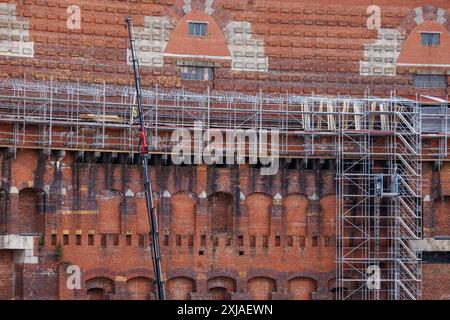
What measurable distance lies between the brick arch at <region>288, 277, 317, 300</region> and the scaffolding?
1.46 m

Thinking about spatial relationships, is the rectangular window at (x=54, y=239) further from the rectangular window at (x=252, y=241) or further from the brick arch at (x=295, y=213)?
the brick arch at (x=295, y=213)

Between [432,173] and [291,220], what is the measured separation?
7156 millimetres

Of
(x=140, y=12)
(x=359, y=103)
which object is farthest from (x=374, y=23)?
(x=140, y=12)

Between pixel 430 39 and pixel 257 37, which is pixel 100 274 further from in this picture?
pixel 430 39

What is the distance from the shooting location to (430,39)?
84188 millimetres

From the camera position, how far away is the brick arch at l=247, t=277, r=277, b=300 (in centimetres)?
7488

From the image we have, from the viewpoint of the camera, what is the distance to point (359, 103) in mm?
77750

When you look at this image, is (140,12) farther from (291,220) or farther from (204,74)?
(291,220)

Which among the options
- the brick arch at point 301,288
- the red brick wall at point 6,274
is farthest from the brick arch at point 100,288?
the brick arch at point 301,288

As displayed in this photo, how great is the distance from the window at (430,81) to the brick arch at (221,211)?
46.7 feet

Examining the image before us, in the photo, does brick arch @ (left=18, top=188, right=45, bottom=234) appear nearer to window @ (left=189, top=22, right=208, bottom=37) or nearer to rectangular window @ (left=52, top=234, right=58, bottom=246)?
rectangular window @ (left=52, top=234, right=58, bottom=246)

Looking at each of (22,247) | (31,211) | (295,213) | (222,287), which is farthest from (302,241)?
(22,247)

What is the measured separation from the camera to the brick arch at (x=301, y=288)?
247 ft

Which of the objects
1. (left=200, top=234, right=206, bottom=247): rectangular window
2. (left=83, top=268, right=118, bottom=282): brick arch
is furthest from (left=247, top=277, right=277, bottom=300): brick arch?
(left=83, top=268, right=118, bottom=282): brick arch
